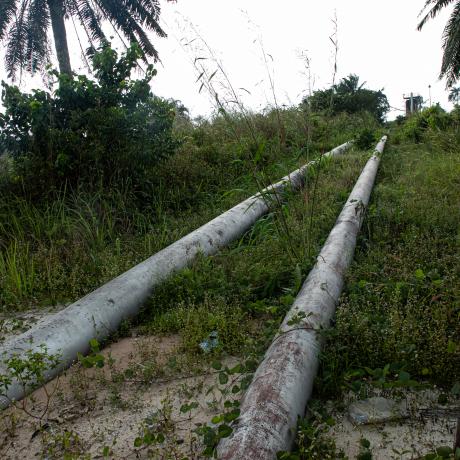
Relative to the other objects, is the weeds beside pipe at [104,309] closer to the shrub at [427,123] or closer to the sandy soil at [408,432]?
the sandy soil at [408,432]

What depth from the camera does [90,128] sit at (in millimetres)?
4922

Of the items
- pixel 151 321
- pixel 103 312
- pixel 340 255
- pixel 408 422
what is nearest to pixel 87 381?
pixel 103 312

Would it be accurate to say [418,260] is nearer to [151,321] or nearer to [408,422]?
[408,422]

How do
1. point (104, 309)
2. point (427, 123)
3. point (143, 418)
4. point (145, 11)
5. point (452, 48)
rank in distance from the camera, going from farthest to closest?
1. point (145, 11)
2. point (452, 48)
3. point (427, 123)
4. point (104, 309)
5. point (143, 418)

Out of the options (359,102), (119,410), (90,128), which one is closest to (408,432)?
(119,410)

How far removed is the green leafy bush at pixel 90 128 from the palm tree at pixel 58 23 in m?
8.71

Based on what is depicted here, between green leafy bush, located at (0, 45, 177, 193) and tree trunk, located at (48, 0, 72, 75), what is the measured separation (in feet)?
30.1

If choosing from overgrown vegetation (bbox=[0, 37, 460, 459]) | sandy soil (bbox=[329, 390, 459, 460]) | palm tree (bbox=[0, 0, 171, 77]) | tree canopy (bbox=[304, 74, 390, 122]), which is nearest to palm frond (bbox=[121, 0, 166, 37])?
palm tree (bbox=[0, 0, 171, 77])

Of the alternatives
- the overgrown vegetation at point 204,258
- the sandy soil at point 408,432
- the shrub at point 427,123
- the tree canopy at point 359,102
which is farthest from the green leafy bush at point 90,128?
the tree canopy at point 359,102

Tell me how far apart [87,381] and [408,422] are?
1373 millimetres

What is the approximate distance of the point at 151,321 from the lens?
2.93 meters

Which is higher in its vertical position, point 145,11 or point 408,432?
point 145,11

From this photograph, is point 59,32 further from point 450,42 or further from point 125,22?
point 450,42

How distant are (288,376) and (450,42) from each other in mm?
14117
